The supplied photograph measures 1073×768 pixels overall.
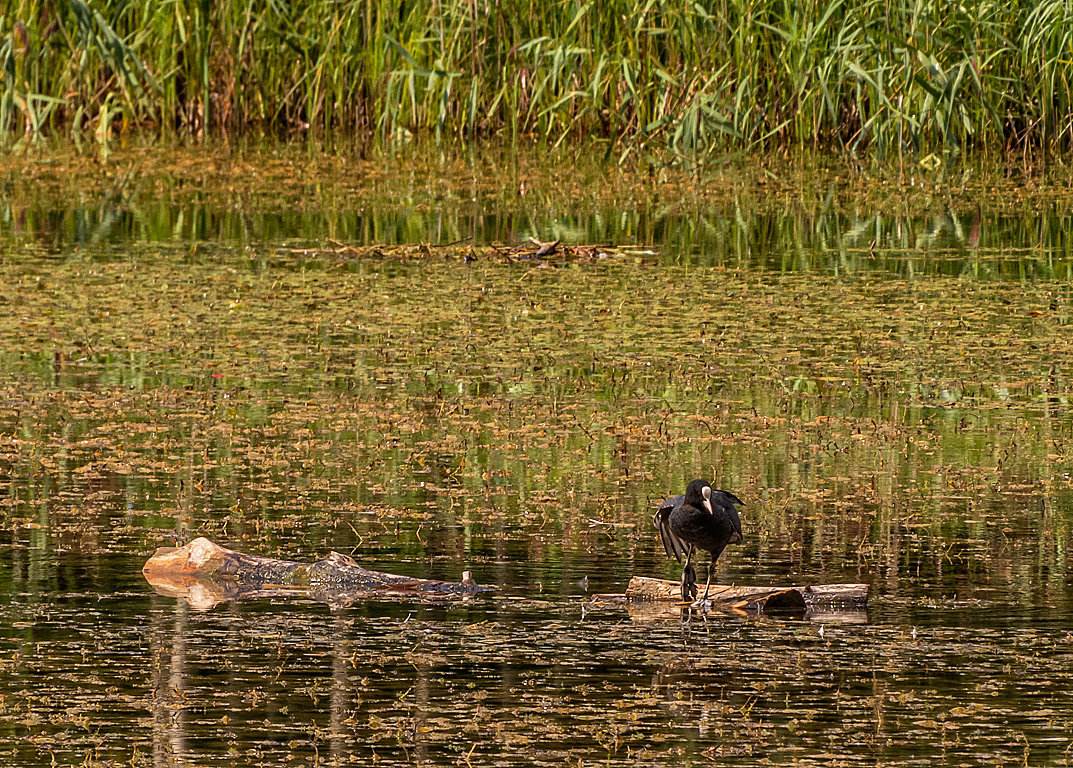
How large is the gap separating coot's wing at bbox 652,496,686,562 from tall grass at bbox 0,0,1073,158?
23.2 ft

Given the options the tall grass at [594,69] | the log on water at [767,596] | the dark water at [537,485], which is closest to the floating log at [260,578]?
the dark water at [537,485]

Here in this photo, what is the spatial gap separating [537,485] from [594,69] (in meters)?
7.58

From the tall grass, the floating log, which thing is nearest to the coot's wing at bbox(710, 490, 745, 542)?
the floating log

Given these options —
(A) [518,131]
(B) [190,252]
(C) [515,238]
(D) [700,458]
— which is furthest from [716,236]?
(D) [700,458]

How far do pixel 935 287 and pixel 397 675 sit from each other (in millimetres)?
5477

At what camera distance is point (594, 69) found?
12.9 meters

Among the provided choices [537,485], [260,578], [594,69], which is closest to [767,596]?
[260,578]

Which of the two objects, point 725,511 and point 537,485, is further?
point 537,485

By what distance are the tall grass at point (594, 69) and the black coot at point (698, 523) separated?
7.15 meters

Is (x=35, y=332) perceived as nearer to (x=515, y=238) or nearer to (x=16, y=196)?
(x=515, y=238)

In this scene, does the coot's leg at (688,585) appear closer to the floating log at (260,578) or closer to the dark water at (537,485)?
the dark water at (537,485)

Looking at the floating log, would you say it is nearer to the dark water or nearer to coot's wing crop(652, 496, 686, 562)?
the dark water

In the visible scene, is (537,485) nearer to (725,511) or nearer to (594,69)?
(725,511)

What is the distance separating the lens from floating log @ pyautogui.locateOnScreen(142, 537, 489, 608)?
4570 millimetres
